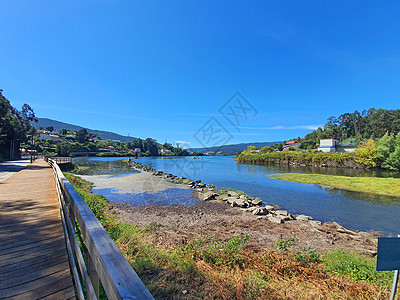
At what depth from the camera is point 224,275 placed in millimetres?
3770

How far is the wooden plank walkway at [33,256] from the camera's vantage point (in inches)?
86.7

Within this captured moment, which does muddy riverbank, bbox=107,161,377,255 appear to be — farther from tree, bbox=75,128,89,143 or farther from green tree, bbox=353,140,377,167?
tree, bbox=75,128,89,143

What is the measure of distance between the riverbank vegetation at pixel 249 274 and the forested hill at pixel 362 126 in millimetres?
82763

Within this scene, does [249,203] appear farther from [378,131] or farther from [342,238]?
[378,131]

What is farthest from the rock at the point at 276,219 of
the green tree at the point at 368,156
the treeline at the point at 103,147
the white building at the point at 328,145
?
the treeline at the point at 103,147

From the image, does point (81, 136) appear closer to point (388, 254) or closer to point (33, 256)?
point (33, 256)

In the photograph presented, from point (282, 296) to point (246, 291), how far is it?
24.7 inches

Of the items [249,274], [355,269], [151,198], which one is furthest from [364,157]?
[249,274]

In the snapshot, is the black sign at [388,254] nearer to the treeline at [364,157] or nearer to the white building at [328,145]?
the treeline at [364,157]

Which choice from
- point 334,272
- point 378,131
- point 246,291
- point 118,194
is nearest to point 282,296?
point 246,291

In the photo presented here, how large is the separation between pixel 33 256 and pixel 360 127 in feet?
368

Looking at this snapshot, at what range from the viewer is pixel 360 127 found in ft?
280

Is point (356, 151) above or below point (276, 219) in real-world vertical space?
above

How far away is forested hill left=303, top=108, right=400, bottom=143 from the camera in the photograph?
6862 cm
